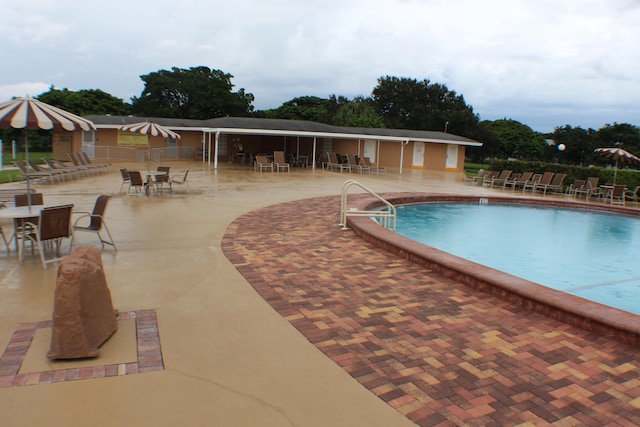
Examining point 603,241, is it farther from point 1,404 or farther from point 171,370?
point 1,404

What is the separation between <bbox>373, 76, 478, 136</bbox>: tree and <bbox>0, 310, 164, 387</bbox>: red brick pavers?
173ft

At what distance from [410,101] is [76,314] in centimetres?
5921

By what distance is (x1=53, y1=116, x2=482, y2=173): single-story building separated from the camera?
23531 millimetres

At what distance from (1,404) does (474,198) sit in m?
14.0

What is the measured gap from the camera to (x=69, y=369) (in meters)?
3.02

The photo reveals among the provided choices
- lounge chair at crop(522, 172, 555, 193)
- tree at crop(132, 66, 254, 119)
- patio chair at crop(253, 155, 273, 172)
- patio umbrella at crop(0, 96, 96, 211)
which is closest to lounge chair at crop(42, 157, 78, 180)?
patio chair at crop(253, 155, 273, 172)

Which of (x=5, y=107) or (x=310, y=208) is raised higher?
(x=5, y=107)

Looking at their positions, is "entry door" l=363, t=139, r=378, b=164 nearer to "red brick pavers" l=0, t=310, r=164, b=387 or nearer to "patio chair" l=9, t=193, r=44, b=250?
"patio chair" l=9, t=193, r=44, b=250

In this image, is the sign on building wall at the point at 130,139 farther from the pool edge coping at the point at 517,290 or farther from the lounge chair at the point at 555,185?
the pool edge coping at the point at 517,290

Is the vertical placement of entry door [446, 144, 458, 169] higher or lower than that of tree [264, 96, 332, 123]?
lower

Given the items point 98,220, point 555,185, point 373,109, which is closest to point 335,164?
point 555,185

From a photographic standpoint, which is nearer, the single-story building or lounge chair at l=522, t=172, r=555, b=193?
lounge chair at l=522, t=172, r=555, b=193

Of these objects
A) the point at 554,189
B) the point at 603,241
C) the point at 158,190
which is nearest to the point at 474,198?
the point at 603,241

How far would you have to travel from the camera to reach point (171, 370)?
120 inches
